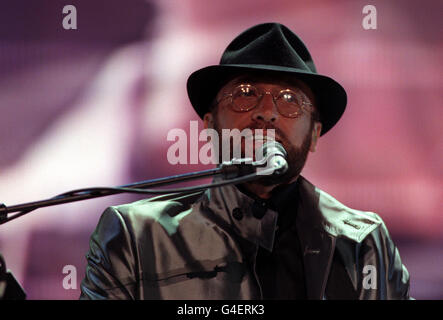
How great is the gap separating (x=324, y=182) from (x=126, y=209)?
1132 mm

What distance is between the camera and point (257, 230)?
220 cm

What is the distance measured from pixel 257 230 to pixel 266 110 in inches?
18.4

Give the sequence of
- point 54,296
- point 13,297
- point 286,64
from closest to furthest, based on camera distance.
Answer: point 13,297 < point 286,64 < point 54,296

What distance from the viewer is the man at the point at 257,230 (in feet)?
6.87

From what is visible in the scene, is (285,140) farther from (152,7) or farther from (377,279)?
(152,7)

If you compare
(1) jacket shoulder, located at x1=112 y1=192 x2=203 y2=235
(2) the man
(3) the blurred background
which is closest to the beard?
(2) the man

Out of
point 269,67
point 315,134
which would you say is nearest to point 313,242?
point 315,134

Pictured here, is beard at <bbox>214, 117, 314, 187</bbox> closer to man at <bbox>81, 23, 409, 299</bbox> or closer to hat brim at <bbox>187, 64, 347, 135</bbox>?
man at <bbox>81, 23, 409, 299</bbox>

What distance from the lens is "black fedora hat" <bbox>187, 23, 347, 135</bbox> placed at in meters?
2.34

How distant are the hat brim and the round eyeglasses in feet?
0.29

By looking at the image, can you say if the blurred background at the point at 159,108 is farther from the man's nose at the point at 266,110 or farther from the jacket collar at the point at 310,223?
the man's nose at the point at 266,110

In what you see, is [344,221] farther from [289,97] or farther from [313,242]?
[289,97]

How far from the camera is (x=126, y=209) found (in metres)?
2.28
